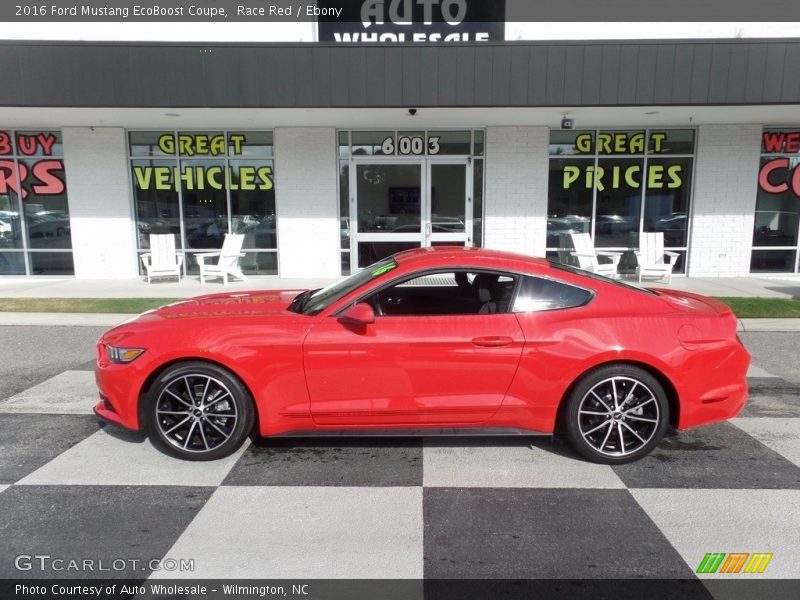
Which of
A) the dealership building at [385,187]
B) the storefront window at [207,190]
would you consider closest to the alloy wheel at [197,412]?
the dealership building at [385,187]

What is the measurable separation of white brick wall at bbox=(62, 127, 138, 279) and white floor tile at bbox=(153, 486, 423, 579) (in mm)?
11095

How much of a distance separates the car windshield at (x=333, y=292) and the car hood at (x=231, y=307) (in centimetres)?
11

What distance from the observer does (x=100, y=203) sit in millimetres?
12805

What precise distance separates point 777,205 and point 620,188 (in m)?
3.50

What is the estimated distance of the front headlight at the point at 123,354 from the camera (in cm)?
387

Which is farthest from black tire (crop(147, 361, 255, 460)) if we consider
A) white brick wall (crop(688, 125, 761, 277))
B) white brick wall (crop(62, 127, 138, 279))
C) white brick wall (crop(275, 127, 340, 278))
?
white brick wall (crop(688, 125, 761, 277))

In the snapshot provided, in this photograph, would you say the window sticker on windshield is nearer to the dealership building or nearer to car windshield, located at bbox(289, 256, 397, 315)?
car windshield, located at bbox(289, 256, 397, 315)

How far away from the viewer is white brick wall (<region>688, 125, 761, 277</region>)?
12.3 meters

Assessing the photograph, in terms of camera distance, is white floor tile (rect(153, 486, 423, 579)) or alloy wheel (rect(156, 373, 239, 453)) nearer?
white floor tile (rect(153, 486, 423, 579))

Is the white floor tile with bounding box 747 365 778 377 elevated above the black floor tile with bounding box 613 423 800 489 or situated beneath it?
elevated above

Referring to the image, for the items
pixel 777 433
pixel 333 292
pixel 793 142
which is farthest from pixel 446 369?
pixel 793 142

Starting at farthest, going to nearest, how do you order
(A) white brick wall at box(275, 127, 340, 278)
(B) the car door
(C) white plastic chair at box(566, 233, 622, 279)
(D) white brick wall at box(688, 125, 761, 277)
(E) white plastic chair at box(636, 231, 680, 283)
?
(A) white brick wall at box(275, 127, 340, 278) → (D) white brick wall at box(688, 125, 761, 277) → (E) white plastic chair at box(636, 231, 680, 283) → (C) white plastic chair at box(566, 233, 622, 279) → (B) the car door

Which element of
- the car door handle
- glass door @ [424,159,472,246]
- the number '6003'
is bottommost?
the car door handle

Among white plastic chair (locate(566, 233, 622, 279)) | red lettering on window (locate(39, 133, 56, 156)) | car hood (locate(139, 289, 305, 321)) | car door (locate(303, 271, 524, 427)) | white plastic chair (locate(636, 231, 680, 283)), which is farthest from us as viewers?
red lettering on window (locate(39, 133, 56, 156))
